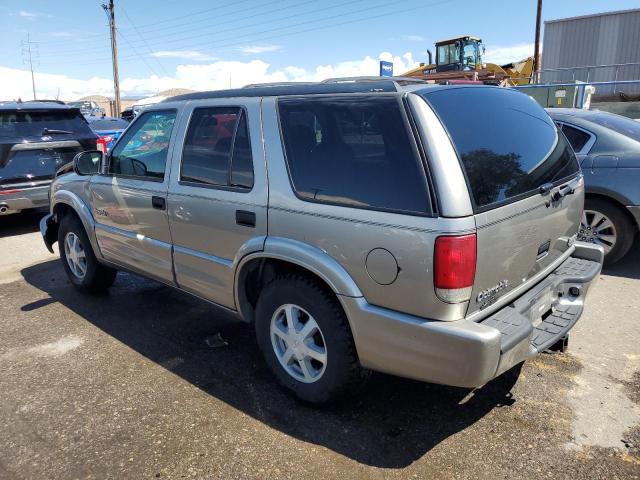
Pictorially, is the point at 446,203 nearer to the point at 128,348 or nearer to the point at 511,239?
the point at 511,239

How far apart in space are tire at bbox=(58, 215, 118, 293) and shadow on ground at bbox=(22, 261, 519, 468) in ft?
1.29

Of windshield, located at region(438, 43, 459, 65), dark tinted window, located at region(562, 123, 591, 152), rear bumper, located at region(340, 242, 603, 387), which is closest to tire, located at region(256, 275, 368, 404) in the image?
rear bumper, located at region(340, 242, 603, 387)

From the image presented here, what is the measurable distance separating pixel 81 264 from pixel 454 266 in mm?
4081

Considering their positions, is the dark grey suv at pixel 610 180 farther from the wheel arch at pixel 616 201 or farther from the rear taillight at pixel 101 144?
the rear taillight at pixel 101 144

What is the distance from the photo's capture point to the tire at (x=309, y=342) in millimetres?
2799

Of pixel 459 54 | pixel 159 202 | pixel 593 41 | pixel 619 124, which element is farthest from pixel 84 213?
pixel 593 41

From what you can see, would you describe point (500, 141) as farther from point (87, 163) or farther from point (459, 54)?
point (459, 54)

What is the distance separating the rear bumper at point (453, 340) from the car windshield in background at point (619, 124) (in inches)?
131

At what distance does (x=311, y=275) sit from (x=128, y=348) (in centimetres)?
191

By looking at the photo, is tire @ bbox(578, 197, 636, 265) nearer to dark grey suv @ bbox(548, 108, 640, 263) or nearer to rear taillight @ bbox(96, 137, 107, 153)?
dark grey suv @ bbox(548, 108, 640, 263)

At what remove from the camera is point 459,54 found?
2714 centimetres

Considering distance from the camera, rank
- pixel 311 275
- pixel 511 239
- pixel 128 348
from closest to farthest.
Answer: pixel 511 239 < pixel 311 275 < pixel 128 348

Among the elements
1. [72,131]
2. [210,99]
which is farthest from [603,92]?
[210,99]

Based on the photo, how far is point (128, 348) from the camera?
3988mm
